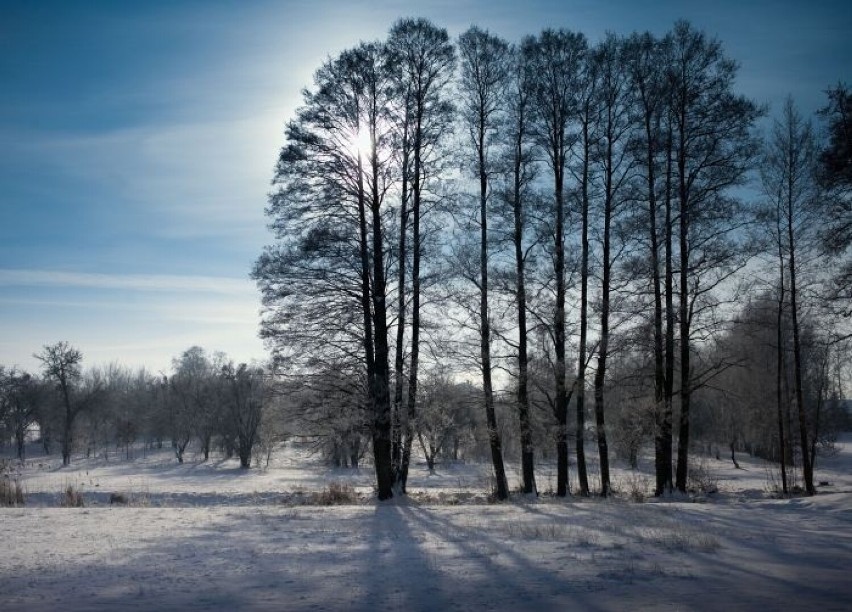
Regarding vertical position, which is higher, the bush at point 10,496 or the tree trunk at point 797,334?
the tree trunk at point 797,334

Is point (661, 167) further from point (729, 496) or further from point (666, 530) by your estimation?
point (666, 530)

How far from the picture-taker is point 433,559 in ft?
25.7

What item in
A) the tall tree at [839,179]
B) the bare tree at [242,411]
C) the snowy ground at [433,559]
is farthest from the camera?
the bare tree at [242,411]

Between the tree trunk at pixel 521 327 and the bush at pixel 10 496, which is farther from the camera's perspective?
the tree trunk at pixel 521 327

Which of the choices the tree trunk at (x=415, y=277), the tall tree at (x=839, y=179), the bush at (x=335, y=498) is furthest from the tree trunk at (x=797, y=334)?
the bush at (x=335, y=498)

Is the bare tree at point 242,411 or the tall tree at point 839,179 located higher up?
the tall tree at point 839,179

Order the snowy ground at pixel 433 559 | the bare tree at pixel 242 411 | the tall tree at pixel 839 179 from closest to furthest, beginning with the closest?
the snowy ground at pixel 433 559 < the tall tree at pixel 839 179 < the bare tree at pixel 242 411

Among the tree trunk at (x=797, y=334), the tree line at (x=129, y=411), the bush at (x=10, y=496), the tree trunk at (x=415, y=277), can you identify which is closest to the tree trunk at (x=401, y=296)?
the tree trunk at (x=415, y=277)

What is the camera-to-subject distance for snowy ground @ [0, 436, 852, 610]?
609 cm

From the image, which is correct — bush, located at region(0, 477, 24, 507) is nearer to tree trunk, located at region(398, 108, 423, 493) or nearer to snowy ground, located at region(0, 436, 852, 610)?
snowy ground, located at region(0, 436, 852, 610)

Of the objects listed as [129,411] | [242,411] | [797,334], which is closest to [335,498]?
[797,334]

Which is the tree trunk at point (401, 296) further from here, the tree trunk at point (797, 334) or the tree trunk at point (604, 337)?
the tree trunk at point (797, 334)

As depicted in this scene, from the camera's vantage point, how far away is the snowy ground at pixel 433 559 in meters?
6.09

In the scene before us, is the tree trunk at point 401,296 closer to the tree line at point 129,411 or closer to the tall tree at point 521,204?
the tall tree at point 521,204
